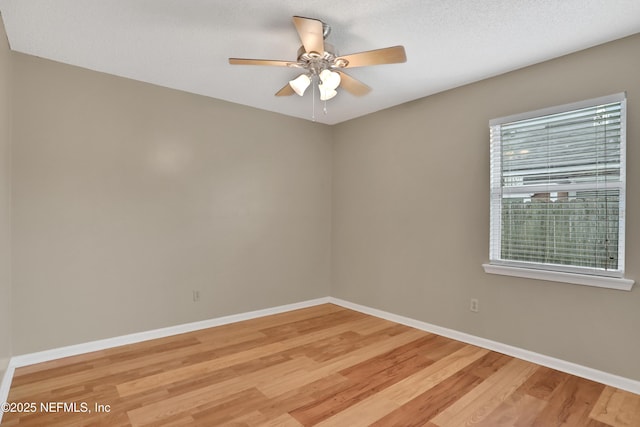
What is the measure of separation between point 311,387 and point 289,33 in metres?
2.53

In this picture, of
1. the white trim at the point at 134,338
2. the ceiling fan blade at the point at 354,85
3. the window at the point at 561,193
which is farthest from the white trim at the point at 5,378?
the window at the point at 561,193

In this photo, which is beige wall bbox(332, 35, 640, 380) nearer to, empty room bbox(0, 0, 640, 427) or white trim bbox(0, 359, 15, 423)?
empty room bbox(0, 0, 640, 427)

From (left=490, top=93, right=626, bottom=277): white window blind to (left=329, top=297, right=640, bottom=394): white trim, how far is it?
73 cm

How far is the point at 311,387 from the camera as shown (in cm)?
241

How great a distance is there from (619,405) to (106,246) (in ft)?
13.5

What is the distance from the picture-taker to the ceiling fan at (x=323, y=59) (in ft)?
6.55

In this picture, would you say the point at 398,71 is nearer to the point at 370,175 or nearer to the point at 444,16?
the point at 444,16

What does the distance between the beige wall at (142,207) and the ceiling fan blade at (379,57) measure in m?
2.06

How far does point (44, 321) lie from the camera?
282cm

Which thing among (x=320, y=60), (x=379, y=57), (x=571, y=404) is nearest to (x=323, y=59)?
(x=320, y=60)

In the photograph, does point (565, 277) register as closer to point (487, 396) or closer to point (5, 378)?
point (487, 396)

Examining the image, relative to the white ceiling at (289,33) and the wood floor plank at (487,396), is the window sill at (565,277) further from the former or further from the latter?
the white ceiling at (289,33)

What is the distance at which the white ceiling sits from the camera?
82.6 inches

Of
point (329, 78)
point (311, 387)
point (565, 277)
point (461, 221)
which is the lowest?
point (311, 387)
